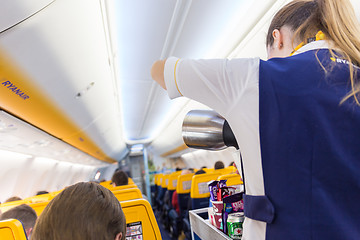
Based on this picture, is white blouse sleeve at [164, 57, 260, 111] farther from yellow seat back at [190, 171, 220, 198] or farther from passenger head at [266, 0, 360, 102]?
yellow seat back at [190, 171, 220, 198]

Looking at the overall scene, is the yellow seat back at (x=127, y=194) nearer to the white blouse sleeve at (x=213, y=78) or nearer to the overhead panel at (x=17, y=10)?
the overhead panel at (x=17, y=10)

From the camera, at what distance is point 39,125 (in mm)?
4094

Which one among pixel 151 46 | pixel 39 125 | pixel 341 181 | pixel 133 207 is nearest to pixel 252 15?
pixel 151 46

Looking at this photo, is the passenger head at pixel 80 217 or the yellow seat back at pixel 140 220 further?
the yellow seat back at pixel 140 220

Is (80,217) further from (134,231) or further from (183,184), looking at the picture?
(183,184)

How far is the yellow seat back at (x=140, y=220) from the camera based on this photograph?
192 centimetres

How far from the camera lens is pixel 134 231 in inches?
75.2

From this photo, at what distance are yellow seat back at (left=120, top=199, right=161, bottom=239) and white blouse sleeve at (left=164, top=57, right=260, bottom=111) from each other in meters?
1.16

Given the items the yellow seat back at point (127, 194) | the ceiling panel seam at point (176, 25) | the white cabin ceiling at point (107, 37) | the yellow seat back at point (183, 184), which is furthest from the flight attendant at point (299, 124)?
the yellow seat back at point (183, 184)

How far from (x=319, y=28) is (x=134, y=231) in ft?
5.35

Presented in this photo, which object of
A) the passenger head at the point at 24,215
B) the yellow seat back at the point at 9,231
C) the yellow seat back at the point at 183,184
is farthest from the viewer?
the yellow seat back at the point at 183,184

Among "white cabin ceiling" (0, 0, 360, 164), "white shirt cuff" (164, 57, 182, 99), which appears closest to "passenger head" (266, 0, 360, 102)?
"white shirt cuff" (164, 57, 182, 99)

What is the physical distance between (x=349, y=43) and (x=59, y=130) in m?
4.71

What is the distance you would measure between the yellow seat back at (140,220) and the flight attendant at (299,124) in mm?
1074
